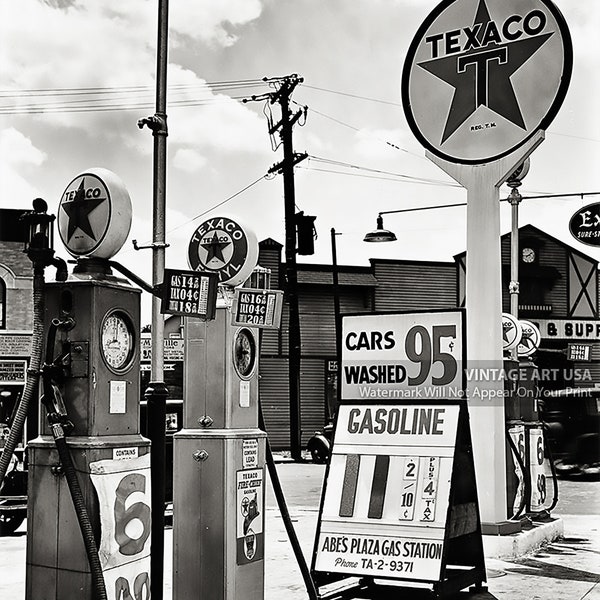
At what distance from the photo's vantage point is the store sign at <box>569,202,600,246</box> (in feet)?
40.5

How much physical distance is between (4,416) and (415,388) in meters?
21.8

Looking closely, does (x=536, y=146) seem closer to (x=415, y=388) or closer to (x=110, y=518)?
(x=415, y=388)

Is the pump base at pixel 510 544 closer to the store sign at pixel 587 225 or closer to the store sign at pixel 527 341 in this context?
the store sign at pixel 527 341

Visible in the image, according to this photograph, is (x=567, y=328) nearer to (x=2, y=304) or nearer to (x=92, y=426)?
(x=2, y=304)

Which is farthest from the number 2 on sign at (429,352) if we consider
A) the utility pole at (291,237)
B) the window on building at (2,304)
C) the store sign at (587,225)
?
the window on building at (2,304)

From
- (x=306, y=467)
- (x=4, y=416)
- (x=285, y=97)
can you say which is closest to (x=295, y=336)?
(x=306, y=467)

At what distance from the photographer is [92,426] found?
4801 millimetres

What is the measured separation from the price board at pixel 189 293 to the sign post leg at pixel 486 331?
3.72 metres

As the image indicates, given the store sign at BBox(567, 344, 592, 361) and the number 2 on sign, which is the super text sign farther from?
the store sign at BBox(567, 344, 592, 361)

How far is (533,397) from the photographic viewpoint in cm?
1077

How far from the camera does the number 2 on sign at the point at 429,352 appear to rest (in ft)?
21.4

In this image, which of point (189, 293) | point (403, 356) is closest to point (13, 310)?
point (403, 356)

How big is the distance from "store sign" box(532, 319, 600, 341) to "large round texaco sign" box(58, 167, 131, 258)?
93.4 feet

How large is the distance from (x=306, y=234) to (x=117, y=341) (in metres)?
18.6
